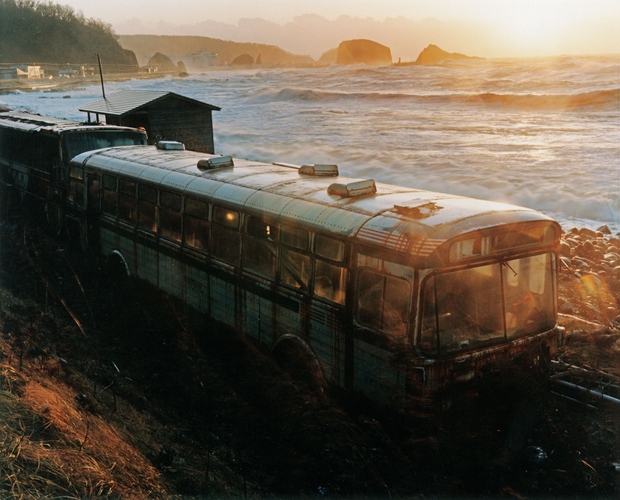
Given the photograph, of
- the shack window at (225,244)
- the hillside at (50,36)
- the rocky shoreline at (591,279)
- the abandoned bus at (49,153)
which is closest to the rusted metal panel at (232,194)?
the shack window at (225,244)

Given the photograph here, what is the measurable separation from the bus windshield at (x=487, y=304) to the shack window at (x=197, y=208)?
434 cm

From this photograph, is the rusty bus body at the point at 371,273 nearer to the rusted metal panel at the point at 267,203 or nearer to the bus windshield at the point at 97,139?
the rusted metal panel at the point at 267,203

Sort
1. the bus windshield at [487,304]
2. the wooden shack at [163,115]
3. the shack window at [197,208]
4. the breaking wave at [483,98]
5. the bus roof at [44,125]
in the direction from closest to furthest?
1. the bus windshield at [487,304]
2. the shack window at [197,208]
3. the bus roof at [44,125]
4. the wooden shack at [163,115]
5. the breaking wave at [483,98]

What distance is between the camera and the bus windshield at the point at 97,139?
15422mm

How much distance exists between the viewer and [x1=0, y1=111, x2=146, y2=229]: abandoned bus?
1540cm

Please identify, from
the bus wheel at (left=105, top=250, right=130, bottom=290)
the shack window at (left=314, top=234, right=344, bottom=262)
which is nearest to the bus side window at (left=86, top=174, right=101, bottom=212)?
the bus wheel at (left=105, top=250, right=130, bottom=290)

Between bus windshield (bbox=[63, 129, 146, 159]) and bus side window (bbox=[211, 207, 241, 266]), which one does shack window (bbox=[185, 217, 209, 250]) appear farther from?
bus windshield (bbox=[63, 129, 146, 159])

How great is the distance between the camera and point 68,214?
1410 cm

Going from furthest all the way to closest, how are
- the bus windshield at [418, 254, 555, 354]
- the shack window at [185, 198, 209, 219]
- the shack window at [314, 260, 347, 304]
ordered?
the shack window at [185, 198, 209, 219] → the shack window at [314, 260, 347, 304] → the bus windshield at [418, 254, 555, 354]

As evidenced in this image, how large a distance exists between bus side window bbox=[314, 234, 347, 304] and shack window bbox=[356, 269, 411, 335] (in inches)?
12.0

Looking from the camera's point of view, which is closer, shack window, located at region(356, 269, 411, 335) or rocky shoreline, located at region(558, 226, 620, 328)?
shack window, located at region(356, 269, 411, 335)

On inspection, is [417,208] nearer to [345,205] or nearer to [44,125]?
[345,205]

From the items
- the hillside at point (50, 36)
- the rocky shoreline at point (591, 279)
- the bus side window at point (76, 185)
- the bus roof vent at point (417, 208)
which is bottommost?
the rocky shoreline at point (591, 279)

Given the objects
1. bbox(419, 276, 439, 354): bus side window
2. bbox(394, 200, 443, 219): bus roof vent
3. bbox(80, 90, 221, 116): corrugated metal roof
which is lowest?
bbox(419, 276, 439, 354): bus side window
